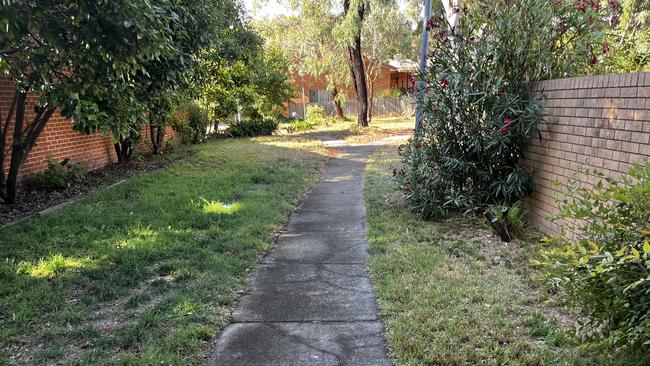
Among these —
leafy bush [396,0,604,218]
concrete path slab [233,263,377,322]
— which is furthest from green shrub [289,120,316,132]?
concrete path slab [233,263,377,322]

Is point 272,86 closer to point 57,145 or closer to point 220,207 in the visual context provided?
point 57,145

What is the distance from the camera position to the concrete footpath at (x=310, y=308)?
301 cm

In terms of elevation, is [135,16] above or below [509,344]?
above

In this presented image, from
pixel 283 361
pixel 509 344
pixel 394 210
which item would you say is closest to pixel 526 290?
pixel 509 344

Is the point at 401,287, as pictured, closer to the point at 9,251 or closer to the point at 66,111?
the point at 66,111

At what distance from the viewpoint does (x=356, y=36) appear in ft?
63.0

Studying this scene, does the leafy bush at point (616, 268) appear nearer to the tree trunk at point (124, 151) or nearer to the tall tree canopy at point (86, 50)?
the tall tree canopy at point (86, 50)

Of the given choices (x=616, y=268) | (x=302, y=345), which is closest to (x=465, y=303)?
(x=302, y=345)

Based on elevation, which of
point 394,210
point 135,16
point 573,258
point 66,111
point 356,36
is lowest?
point 394,210

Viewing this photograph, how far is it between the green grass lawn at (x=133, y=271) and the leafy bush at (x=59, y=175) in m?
0.94

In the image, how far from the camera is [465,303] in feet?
11.8

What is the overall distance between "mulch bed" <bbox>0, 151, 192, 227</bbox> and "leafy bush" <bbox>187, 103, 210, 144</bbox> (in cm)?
→ 526

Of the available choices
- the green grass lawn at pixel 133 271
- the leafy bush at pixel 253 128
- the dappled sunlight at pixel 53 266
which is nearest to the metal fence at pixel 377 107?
the leafy bush at pixel 253 128

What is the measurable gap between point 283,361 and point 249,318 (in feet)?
2.33
